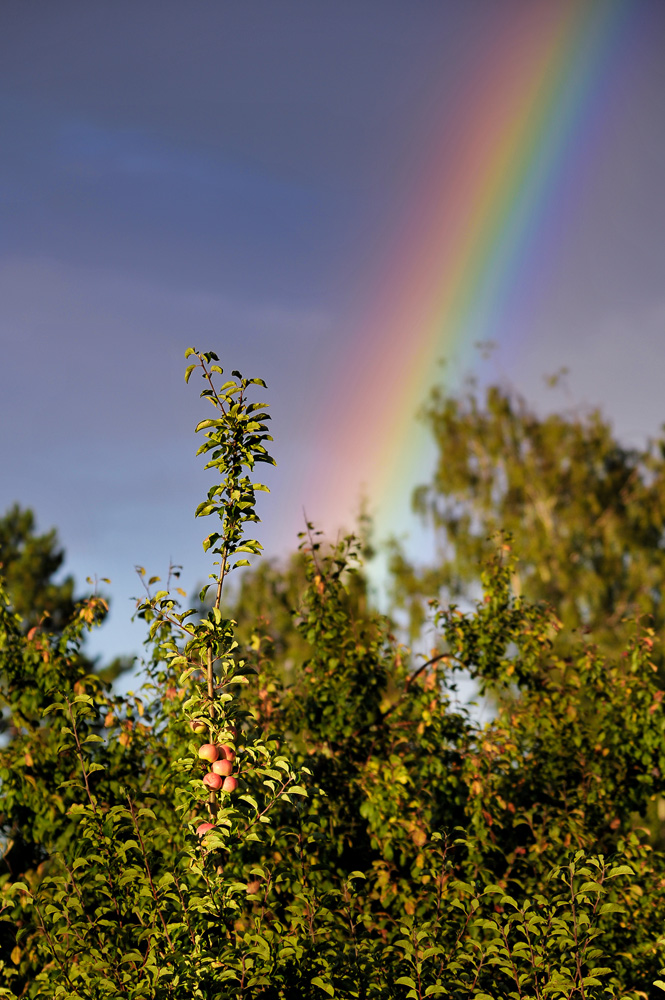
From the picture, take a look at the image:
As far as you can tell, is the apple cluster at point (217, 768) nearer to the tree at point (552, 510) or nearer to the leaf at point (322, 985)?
A: the leaf at point (322, 985)

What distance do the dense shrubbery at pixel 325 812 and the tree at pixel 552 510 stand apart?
15381 mm

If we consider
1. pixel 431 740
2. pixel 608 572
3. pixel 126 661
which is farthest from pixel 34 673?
pixel 126 661

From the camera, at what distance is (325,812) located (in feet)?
15.5

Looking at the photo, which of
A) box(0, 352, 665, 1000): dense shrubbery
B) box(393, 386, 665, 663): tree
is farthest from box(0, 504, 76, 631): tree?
box(0, 352, 665, 1000): dense shrubbery

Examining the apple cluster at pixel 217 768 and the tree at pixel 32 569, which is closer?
the apple cluster at pixel 217 768

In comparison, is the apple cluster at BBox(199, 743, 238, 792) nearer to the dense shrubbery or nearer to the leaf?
the dense shrubbery

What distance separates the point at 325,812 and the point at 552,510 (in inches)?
750

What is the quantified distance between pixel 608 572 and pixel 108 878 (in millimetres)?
19864

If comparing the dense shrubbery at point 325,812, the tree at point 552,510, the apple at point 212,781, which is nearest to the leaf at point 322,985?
the dense shrubbery at point 325,812

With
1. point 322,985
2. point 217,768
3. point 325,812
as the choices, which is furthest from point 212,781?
point 325,812

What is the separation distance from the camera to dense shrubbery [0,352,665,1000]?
2.88 metres

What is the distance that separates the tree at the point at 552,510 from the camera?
69.9 ft

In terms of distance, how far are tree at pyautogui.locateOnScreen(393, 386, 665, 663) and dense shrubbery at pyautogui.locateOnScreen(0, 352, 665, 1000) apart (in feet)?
50.5

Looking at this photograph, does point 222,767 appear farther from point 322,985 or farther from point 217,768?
point 322,985
